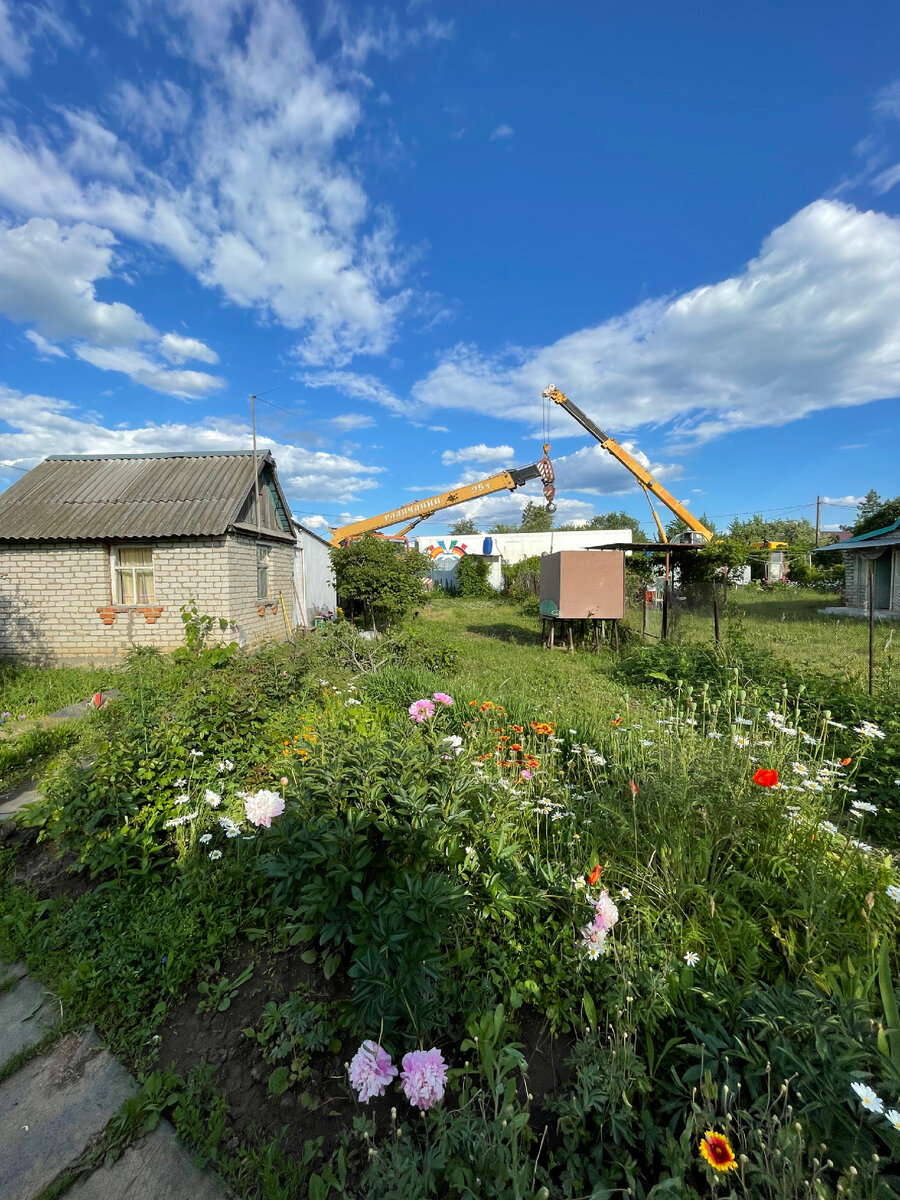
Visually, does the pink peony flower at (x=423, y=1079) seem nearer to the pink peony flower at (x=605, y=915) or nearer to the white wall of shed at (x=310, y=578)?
the pink peony flower at (x=605, y=915)

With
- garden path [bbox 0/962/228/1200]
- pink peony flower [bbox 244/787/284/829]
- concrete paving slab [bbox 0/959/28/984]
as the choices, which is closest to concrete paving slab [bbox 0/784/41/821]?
concrete paving slab [bbox 0/959/28/984]

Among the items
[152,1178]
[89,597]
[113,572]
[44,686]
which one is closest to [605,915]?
[152,1178]

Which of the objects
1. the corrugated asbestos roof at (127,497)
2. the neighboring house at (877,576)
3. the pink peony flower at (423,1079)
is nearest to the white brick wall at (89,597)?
the corrugated asbestos roof at (127,497)

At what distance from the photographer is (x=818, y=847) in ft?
6.61

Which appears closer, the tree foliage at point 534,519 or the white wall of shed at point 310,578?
the white wall of shed at point 310,578

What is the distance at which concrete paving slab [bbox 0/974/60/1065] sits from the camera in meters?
1.79

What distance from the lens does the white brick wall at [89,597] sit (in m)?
9.30

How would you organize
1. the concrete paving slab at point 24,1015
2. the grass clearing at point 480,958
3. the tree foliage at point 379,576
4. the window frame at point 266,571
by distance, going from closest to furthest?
the grass clearing at point 480,958 < the concrete paving slab at point 24,1015 < the window frame at point 266,571 < the tree foliage at point 379,576

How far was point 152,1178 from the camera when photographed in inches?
54.2

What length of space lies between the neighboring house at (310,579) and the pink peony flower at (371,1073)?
1176 cm

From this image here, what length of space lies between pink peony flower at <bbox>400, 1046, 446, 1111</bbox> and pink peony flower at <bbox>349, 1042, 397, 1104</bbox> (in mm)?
92

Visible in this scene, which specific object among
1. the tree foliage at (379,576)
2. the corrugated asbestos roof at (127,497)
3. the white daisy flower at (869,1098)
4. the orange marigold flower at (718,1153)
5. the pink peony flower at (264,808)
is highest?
the corrugated asbestos roof at (127,497)

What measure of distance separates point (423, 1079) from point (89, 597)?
10.7 m

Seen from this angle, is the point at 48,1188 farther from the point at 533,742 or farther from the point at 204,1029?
the point at 533,742
